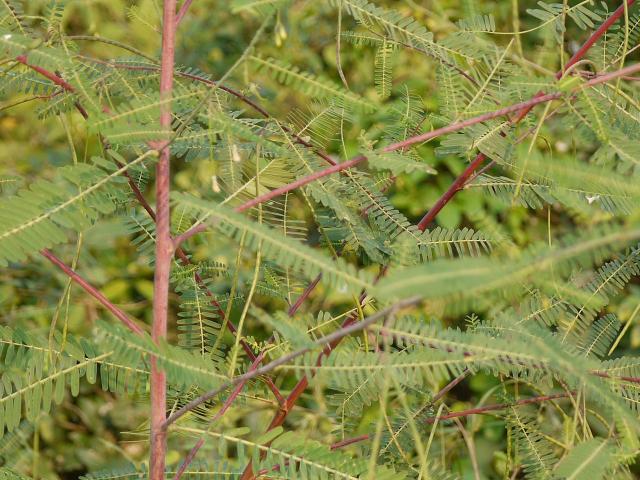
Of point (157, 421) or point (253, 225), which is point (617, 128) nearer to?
point (253, 225)

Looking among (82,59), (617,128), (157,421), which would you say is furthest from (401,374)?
(82,59)

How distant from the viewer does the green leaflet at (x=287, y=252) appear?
1.90 feet

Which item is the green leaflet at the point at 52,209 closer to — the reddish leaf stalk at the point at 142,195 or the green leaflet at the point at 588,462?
the reddish leaf stalk at the point at 142,195

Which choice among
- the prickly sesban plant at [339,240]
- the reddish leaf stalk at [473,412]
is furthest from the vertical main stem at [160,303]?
the reddish leaf stalk at [473,412]

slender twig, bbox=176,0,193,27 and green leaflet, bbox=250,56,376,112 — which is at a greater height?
slender twig, bbox=176,0,193,27

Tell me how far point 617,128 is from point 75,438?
6.17 feet

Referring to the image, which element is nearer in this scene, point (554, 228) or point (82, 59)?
point (82, 59)

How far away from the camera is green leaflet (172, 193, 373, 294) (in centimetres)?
Result: 58

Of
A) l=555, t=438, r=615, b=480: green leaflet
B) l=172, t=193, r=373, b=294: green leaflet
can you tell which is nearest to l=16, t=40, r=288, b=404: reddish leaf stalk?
l=172, t=193, r=373, b=294: green leaflet

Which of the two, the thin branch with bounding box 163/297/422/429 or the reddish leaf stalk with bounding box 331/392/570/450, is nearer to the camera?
the thin branch with bounding box 163/297/422/429

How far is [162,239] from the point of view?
2.19ft

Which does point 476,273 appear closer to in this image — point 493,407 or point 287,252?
point 287,252

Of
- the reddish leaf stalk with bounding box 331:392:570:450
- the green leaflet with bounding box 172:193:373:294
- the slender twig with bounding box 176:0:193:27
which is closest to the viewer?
the green leaflet with bounding box 172:193:373:294

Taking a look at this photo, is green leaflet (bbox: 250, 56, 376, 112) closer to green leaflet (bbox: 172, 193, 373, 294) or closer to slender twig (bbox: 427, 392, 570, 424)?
green leaflet (bbox: 172, 193, 373, 294)
